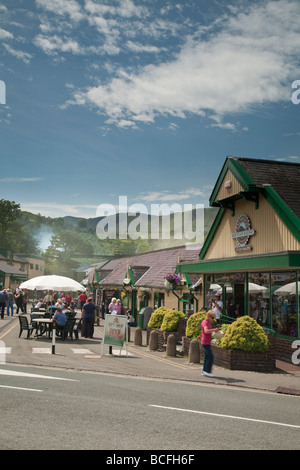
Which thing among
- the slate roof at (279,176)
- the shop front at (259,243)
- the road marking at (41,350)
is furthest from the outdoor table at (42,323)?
the slate roof at (279,176)

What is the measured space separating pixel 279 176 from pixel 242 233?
262cm

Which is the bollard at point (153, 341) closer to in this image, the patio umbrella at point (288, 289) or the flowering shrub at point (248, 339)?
the flowering shrub at point (248, 339)

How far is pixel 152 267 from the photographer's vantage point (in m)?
32.4

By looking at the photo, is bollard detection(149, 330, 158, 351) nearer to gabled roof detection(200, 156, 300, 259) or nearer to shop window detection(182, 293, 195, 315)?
shop window detection(182, 293, 195, 315)

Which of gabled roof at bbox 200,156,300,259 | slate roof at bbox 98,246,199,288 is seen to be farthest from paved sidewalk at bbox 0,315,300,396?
slate roof at bbox 98,246,199,288

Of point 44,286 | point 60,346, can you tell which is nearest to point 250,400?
point 60,346

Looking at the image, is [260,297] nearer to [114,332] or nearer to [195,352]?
[195,352]

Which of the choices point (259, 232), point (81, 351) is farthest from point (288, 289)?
point (81, 351)

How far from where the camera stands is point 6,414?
7.48 meters

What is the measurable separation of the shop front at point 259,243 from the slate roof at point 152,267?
546 centimetres

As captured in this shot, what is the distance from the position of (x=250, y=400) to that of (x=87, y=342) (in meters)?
12.1
